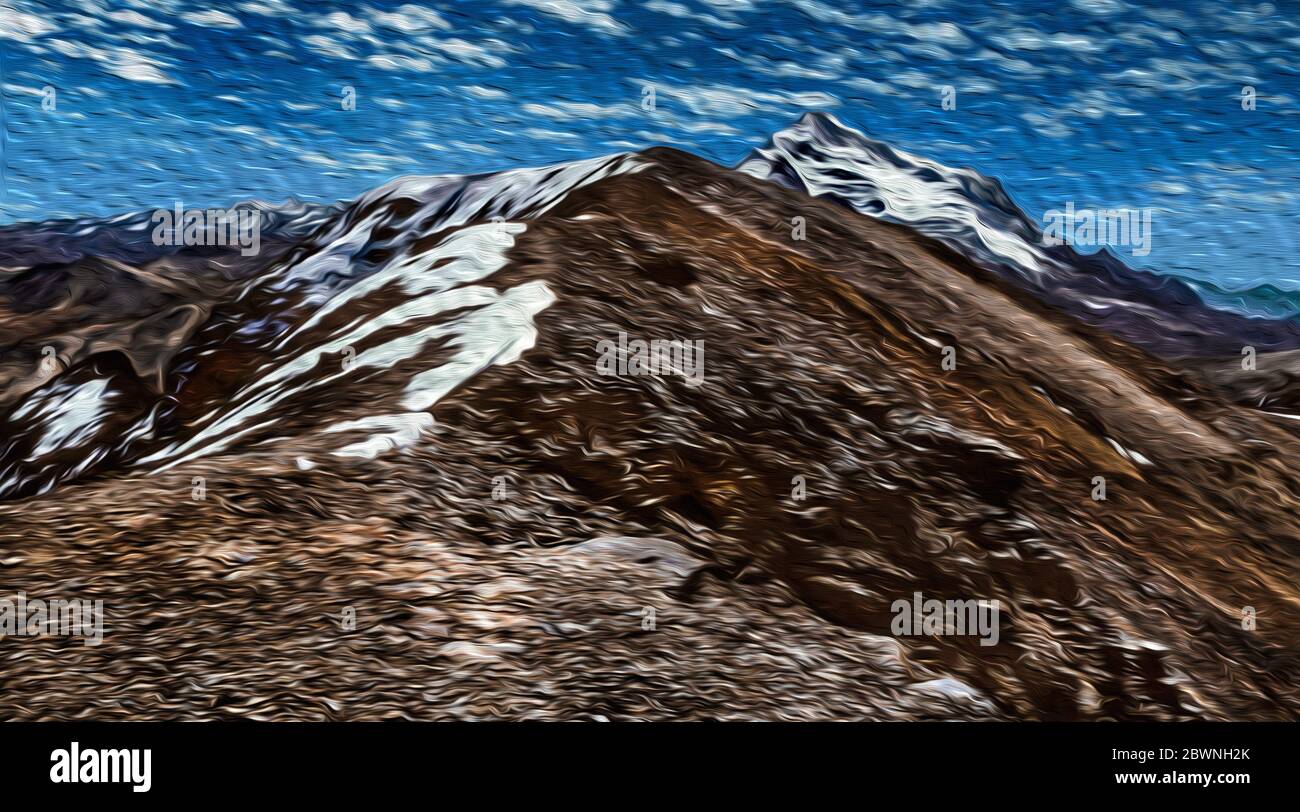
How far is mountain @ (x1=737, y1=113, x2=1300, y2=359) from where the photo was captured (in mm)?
12906

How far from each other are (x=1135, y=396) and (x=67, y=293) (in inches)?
703

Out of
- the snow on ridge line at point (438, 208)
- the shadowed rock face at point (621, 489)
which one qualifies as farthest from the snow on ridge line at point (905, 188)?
the snow on ridge line at point (438, 208)

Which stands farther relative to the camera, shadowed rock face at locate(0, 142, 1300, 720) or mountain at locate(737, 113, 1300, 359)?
mountain at locate(737, 113, 1300, 359)

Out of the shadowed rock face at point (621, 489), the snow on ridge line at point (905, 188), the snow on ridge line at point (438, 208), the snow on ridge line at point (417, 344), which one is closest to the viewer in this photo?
the shadowed rock face at point (621, 489)

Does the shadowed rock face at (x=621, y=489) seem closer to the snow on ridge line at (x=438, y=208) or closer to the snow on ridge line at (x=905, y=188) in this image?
the snow on ridge line at (x=438, y=208)

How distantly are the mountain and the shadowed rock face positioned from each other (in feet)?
3.78

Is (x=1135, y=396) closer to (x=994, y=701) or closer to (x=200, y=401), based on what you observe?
(x=994, y=701)

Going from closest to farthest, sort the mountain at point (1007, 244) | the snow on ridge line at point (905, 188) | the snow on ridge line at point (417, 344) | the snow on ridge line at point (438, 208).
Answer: the snow on ridge line at point (417, 344) < the mountain at point (1007, 244) < the snow on ridge line at point (905, 188) < the snow on ridge line at point (438, 208)

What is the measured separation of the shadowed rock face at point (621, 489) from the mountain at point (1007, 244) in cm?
115

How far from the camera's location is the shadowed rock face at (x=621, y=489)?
711 cm

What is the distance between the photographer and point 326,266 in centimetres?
1677

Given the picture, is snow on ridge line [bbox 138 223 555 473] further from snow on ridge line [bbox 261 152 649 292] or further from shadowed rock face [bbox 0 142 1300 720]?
snow on ridge line [bbox 261 152 649 292]

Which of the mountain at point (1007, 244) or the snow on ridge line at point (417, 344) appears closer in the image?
the snow on ridge line at point (417, 344)

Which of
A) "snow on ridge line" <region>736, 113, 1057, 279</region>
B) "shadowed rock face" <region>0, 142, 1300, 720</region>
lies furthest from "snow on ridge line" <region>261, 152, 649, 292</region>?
"snow on ridge line" <region>736, 113, 1057, 279</region>
